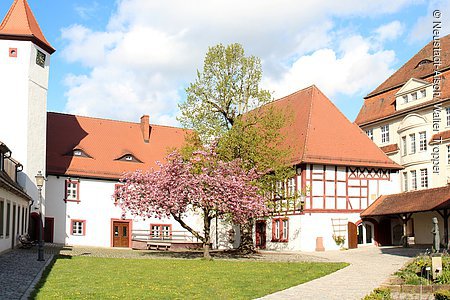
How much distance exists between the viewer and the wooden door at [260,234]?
1537 inches

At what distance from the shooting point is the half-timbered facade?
35188mm

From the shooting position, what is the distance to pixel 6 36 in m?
35.4

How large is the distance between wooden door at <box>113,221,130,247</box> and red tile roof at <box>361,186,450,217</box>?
1598cm

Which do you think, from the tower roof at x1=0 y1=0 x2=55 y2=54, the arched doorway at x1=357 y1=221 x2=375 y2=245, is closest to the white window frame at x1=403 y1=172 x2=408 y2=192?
the arched doorway at x1=357 y1=221 x2=375 y2=245

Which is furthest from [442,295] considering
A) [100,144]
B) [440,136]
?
[100,144]

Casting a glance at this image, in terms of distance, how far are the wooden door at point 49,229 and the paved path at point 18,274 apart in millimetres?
13466

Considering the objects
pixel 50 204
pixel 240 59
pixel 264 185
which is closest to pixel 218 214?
pixel 264 185

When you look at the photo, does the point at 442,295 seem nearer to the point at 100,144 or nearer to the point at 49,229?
the point at 49,229

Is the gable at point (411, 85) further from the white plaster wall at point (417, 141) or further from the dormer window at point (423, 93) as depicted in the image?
the white plaster wall at point (417, 141)

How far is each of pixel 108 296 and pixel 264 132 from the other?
64.3ft

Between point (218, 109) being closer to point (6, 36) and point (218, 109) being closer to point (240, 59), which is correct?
point (240, 59)

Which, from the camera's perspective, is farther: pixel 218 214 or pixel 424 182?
pixel 424 182

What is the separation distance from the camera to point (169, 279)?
18.0 m

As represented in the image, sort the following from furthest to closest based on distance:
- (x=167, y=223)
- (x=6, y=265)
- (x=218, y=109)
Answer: (x=167, y=223) < (x=218, y=109) < (x=6, y=265)
